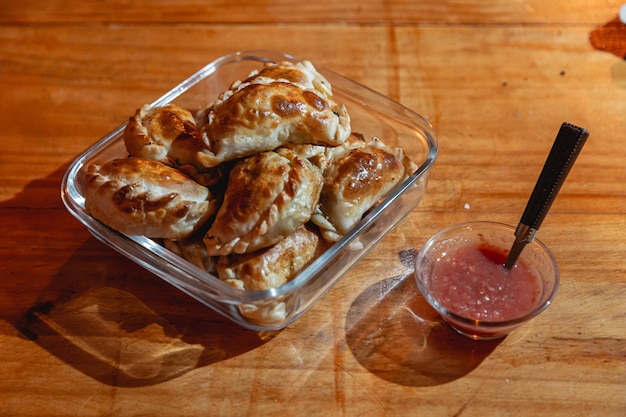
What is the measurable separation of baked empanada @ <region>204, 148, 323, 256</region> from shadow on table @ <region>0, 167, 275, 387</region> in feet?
→ 0.81

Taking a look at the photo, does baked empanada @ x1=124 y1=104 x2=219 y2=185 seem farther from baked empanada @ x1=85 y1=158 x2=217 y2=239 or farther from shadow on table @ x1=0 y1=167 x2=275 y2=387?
Result: shadow on table @ x1=0 y1=167 x2=275 y2=387

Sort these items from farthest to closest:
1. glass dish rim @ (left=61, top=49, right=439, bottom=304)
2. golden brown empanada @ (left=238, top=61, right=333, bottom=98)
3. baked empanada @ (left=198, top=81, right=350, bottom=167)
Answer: golden brown empanada @ (left=238, top=61, right=333, bottom=98), baked empanada @ (left=198, top=81, right=350, bottom=167), glass dish rim @ (left=61, top=49, right=439, bottom=304)

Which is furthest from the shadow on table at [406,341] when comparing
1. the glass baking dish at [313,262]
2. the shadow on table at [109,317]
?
the shadow on table at [109,317]

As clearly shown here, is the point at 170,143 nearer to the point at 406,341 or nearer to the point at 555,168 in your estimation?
the point at 406,341

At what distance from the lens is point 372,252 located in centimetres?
172

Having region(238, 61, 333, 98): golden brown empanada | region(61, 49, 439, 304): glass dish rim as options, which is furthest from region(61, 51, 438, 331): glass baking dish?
region(238, 61, 333, 98): golden brown empanada

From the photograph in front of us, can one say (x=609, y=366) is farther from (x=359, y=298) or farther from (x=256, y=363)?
(x=256, y=363)

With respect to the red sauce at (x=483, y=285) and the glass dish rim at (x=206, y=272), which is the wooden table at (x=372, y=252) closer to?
the red sauce at (x=483, y=285)

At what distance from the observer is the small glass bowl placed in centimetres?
143

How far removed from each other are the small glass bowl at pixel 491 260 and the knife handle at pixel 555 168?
117mm

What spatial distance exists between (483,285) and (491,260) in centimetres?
8

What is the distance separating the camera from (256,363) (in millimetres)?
1477

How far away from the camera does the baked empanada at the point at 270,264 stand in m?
1.38

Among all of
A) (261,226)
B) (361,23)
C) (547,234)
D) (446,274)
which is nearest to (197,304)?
(261,226)
